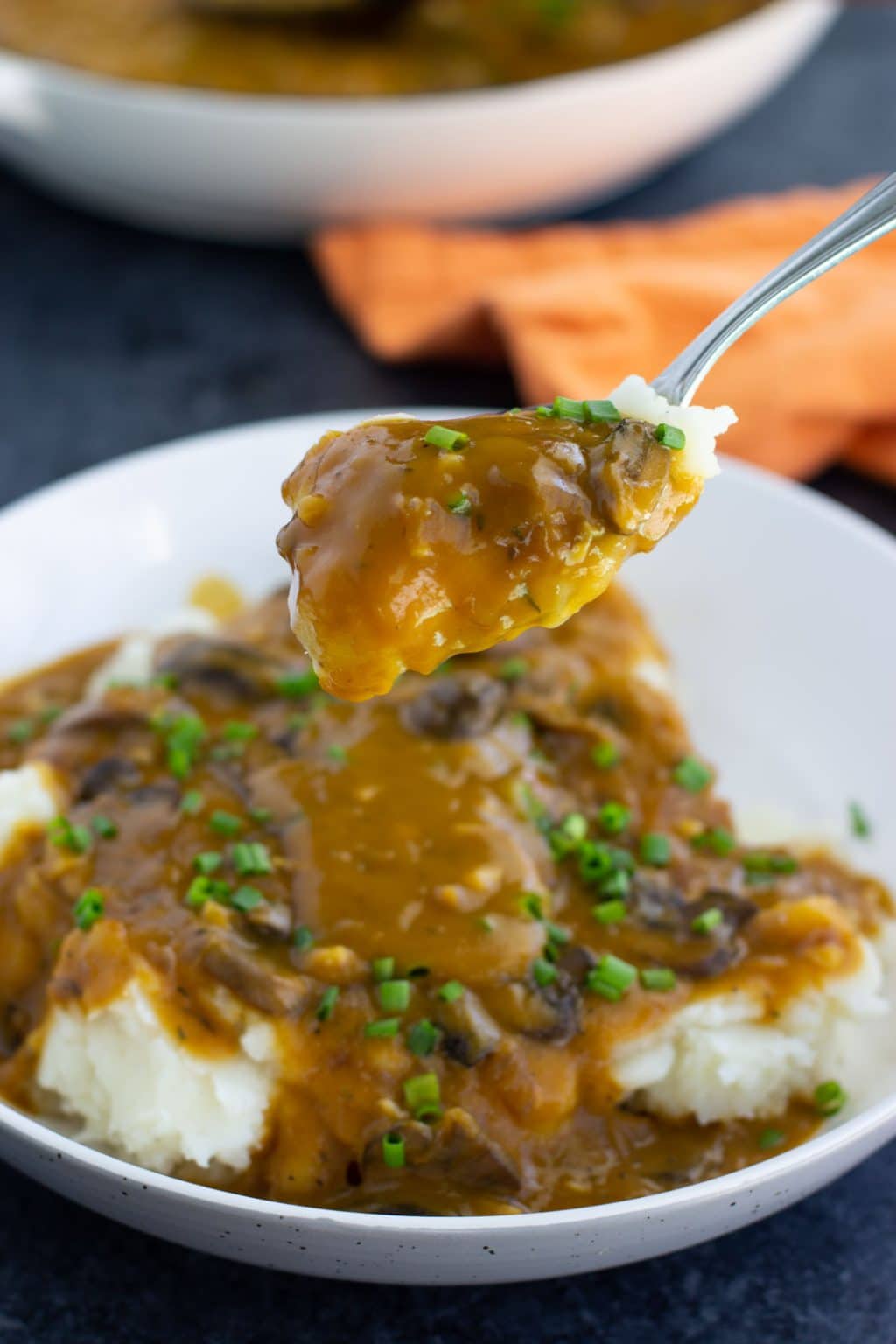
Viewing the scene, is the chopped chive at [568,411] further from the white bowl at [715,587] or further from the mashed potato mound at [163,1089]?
the white bowl at [715,587]

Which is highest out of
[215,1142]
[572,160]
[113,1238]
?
[572,160]

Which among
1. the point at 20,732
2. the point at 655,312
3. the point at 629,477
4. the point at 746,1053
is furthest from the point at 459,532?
the point at 655,312

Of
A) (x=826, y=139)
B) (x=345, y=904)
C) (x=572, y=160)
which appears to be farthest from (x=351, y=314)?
(x=345, y=904)

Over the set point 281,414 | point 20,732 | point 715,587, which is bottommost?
point 281,414

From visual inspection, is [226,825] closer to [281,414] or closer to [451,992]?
[451,992]

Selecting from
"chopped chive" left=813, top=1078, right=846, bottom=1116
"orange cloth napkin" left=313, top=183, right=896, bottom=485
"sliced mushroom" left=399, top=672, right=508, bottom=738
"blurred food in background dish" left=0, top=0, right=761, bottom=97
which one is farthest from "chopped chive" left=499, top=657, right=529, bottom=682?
"blurred food in background dish" left=0, top=0, right=761, bottom=97

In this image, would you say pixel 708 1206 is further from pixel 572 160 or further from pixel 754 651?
pixel 572 160
